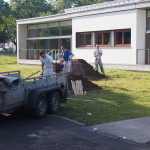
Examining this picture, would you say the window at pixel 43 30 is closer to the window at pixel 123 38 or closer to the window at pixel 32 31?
the window at pixel 32 31

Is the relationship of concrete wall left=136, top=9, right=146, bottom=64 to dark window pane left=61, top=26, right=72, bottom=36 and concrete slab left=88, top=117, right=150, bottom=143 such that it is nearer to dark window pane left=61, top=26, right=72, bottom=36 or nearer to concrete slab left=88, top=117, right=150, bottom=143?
dark window pane left=61, top=26, right=72, bottom=36

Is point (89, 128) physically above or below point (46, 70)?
below

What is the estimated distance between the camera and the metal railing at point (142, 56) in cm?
2248

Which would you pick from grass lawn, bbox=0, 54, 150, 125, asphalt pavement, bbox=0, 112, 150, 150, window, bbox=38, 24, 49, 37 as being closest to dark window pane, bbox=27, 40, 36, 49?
window, bbox=38, 24, 49, 37

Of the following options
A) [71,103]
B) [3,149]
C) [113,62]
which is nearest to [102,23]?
[113,62]

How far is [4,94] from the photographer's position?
7.85 metres

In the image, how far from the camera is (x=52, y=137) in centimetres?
722

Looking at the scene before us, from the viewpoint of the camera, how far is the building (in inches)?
893

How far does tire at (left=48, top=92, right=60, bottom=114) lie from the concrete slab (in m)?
1.91

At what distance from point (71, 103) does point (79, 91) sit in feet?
6.50

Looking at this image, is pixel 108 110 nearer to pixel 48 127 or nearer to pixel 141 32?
pixel 48 127

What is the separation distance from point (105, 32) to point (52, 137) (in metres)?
19.0

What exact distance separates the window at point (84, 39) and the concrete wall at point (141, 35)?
529cm

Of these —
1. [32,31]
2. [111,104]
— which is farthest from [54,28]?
[111,104]
